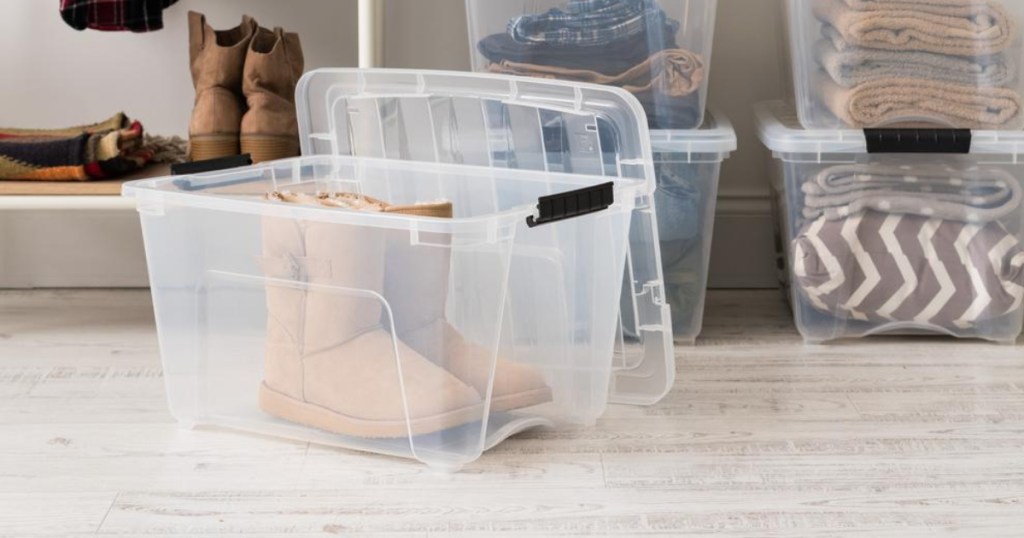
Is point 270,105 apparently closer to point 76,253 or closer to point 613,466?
point 76,253

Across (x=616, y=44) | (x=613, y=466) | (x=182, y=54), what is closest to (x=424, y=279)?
(x=613, y=466)

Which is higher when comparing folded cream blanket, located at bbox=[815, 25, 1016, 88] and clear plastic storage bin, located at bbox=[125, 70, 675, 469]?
folded cream blanket, located at bbox=[815, 25, 1016, 88]

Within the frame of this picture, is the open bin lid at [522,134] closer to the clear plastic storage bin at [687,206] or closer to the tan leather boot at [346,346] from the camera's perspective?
the clear plastic storage bin at [687,206]

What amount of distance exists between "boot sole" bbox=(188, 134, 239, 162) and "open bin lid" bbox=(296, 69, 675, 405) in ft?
0.49

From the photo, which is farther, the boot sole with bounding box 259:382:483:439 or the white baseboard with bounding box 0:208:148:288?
the white baseboard with bounding box 0:208:148:288

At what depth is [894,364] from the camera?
62.9 inches

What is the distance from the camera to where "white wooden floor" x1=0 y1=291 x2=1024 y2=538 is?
1.11 m

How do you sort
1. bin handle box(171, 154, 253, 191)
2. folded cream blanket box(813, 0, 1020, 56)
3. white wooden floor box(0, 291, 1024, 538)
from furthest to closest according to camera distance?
folded cream blanket box(813, 0, 1020, 56) < bin handle box(171, 154, 253, 191) < white wooden floor box(0, 291, 1024, 538)

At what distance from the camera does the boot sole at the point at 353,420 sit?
121 centimetres

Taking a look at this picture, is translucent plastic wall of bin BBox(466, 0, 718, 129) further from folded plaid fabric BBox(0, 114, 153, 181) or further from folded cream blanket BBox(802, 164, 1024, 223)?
folded plaid fabric BBox(0, 114, 153, 181)

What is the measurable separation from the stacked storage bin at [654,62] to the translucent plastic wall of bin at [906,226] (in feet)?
0.39

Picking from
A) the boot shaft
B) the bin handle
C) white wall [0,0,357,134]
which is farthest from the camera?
white wall [0,0,357,134]

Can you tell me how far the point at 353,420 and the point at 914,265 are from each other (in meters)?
0.80

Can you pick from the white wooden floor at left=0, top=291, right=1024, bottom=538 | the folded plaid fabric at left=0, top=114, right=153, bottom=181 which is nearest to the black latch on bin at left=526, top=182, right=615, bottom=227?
the white wooden floor at left=0, top=291, right=1024, bottom=538
